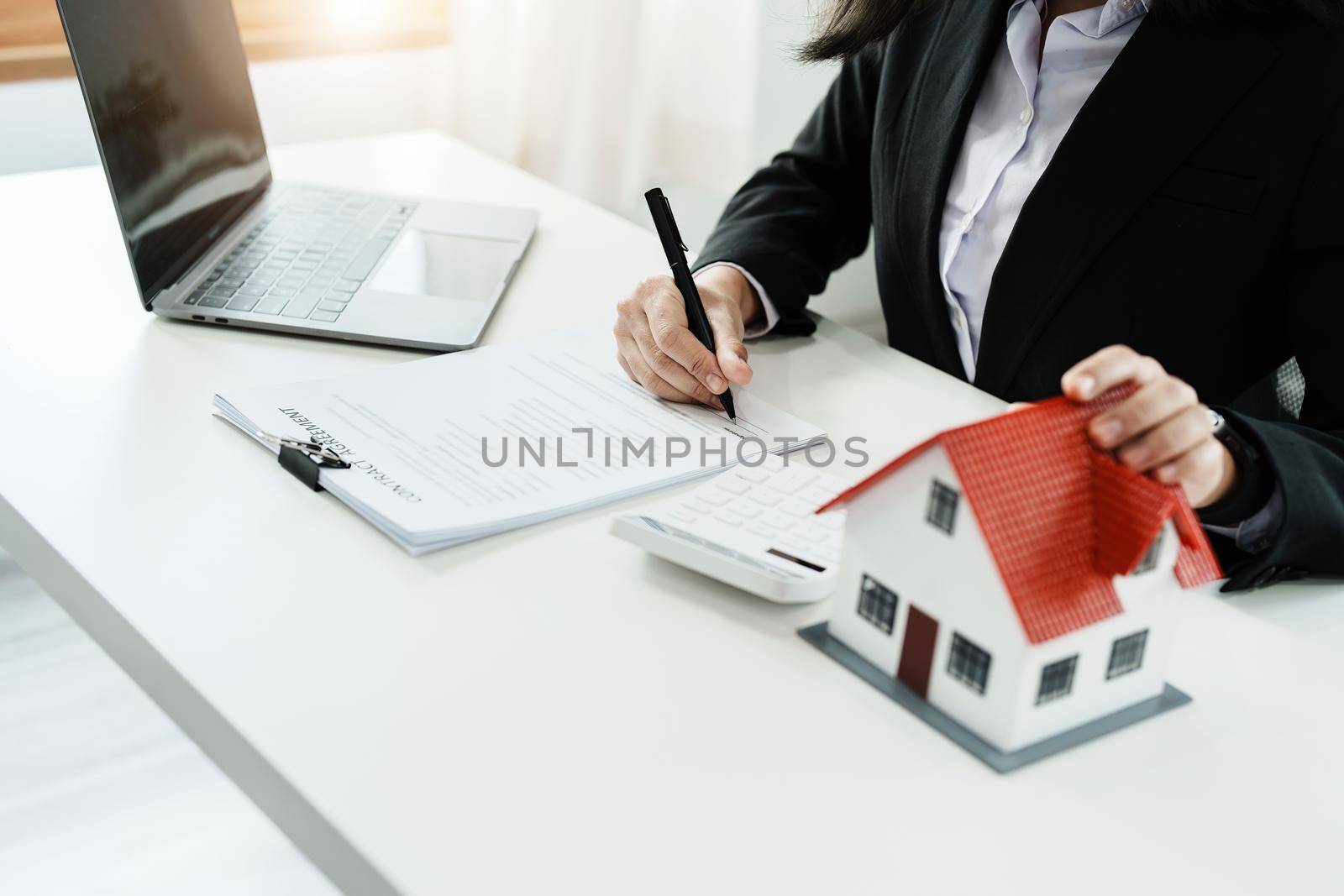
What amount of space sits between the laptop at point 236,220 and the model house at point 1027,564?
518 mm

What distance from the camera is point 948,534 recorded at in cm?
56

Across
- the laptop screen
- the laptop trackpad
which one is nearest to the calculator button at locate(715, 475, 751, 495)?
the laptop trackpad

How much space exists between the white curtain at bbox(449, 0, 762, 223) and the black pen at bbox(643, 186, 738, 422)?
4.88 ft

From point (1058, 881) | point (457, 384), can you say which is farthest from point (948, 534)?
point (457, 384)

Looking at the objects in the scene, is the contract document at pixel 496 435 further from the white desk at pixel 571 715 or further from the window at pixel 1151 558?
the window at pixel 1151 558

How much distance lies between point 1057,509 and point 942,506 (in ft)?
0.17

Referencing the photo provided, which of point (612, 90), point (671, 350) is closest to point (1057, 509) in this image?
point (671, 350)

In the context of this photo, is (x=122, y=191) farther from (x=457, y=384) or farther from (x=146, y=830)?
(x=146, y=830)

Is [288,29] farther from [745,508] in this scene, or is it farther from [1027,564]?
[1027,564]

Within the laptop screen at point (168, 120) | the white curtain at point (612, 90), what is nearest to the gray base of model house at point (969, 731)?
the laptop screen at point (168, 120)

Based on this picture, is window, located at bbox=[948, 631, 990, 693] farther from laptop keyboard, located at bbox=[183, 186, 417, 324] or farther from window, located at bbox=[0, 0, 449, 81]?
window, located at bbox=[0, 0, 449, 81]

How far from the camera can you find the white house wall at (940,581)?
0.55 m

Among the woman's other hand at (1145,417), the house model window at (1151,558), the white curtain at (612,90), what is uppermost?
the woman's other hand at (1145,417)

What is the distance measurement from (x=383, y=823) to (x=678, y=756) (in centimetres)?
14
